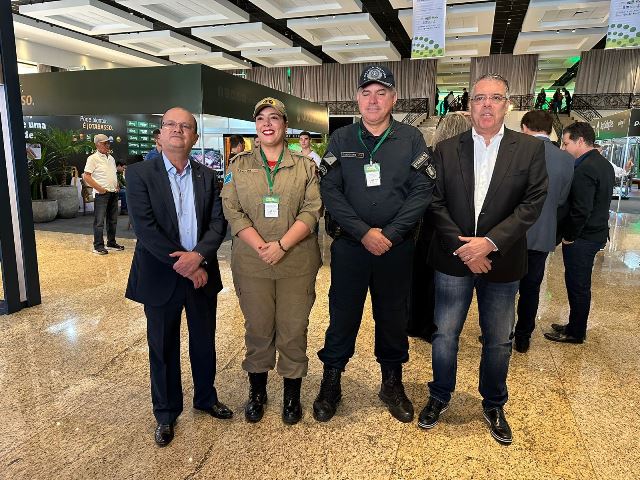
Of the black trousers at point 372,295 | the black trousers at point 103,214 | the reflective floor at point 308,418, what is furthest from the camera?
the black trousers at point 103,214

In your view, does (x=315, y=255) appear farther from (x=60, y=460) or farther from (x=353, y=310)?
(x=60, y=460)

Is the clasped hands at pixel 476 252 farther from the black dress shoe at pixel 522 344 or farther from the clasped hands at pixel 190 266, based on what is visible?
the black dress shoe at pixel 522 344

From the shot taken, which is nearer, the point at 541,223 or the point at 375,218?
the point at 375,218

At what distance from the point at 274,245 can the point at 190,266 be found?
382 millimetres

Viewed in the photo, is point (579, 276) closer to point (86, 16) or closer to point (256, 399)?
point (256, 399)

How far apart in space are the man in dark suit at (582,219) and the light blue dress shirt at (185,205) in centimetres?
240

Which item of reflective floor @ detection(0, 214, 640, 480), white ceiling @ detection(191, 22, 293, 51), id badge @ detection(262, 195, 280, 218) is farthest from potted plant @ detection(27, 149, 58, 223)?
id badge @ detection(262, 195, 280, 218)

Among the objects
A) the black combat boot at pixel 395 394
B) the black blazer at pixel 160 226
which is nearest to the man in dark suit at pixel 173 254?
the black blazer at pixel 160 226

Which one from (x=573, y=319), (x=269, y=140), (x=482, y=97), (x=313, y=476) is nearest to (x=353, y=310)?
(x=313, y=476)

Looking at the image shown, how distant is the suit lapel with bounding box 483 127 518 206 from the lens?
6.38 ft

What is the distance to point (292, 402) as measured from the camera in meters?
2.25

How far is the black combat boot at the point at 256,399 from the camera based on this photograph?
87.7 inches

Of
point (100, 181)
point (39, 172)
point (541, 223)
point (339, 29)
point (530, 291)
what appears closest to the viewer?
point (541, 223)

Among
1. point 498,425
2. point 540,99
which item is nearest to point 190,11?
point 498,425
